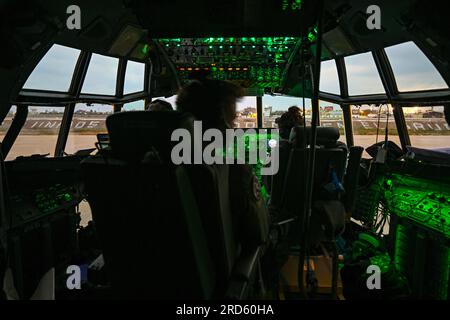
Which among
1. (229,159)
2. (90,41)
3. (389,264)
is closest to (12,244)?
(229,159)

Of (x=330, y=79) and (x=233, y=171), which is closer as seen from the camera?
(x=233, y=171)

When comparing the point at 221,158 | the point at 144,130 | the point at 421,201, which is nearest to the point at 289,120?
the point at 421,201

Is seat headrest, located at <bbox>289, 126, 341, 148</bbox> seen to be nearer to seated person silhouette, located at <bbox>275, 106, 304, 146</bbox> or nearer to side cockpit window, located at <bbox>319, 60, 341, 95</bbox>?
seated person silhouette, located at <bbox>275, 106, 304, 146</bbox>

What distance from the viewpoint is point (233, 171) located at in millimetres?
1054

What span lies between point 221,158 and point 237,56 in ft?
5.94

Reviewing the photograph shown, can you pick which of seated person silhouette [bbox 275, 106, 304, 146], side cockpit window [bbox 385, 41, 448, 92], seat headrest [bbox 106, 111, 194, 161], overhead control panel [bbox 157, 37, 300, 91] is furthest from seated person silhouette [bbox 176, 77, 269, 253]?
side cockpit window [bbox 385, 41, 448, 92]

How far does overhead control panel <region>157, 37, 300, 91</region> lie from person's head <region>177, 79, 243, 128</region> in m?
1.11

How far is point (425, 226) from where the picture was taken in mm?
1645

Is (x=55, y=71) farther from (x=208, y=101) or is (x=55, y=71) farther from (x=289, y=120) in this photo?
(x=208, y=101)

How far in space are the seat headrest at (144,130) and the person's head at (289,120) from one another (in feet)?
7.48

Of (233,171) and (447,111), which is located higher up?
(447,111)

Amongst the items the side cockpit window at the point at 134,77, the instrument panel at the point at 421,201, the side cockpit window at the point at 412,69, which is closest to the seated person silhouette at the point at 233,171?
the instrument panel at the point at 421,201

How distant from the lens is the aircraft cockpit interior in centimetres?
85
